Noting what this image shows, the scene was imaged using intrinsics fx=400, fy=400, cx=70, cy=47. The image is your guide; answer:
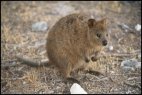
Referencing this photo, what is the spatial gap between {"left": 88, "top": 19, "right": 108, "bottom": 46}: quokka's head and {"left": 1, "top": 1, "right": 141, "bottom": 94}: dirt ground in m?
0.65

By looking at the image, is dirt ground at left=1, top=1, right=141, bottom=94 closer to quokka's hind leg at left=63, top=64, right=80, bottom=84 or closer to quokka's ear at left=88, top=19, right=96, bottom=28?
quokka's hind leg at left=63, top=64, right=80, bottom=84

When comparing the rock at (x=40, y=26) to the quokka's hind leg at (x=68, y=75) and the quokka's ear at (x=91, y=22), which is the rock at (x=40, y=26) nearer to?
the quokka's hind leg at (x=68, y=75)

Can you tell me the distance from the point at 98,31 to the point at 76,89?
88cm

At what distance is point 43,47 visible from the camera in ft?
23.0

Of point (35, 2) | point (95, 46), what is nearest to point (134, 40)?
point (95, 46)

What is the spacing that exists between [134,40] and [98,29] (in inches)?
67.5

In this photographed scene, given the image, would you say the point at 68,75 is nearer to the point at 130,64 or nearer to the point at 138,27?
the point at 130,64

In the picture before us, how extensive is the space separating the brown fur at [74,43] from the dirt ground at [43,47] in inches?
12.1

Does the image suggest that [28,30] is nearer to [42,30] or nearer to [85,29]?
[42,30]

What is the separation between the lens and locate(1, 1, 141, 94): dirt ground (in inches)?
229

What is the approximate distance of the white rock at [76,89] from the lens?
5.38 meters

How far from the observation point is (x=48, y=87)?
19.0ft

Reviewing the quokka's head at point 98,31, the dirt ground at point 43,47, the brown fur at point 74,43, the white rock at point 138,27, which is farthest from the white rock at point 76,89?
the white rock at point 138,27

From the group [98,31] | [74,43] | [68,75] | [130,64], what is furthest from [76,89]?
[130,64]
